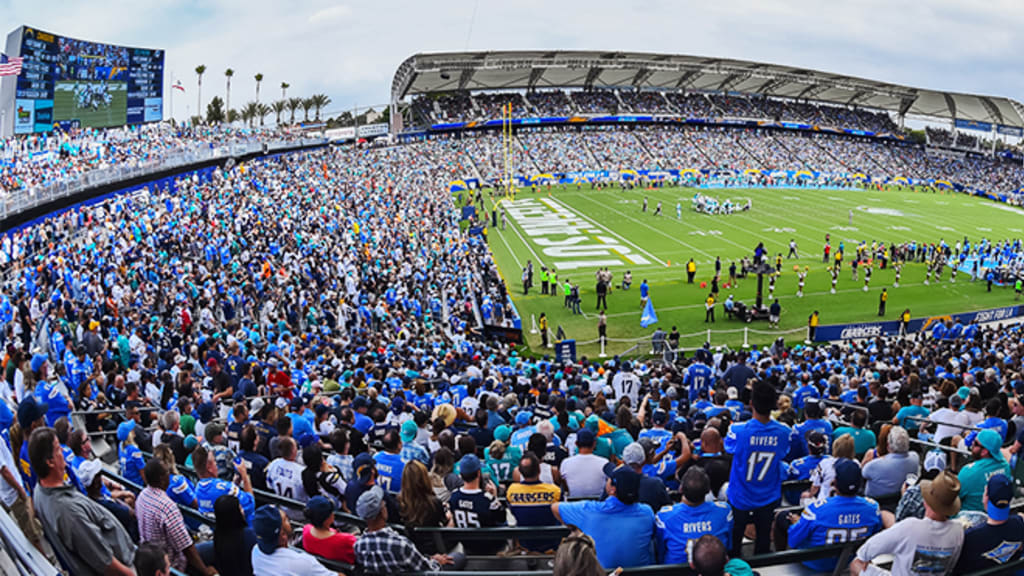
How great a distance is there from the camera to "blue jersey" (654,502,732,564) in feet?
15.3

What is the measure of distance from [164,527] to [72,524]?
28.2 inches

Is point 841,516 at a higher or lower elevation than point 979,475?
lower

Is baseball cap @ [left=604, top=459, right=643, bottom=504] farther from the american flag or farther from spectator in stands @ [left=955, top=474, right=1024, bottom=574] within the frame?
the american flag

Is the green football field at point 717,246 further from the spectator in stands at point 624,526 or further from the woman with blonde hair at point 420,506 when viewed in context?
the spectator in stands at point 624,526

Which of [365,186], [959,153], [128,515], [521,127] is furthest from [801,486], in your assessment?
[959,153]

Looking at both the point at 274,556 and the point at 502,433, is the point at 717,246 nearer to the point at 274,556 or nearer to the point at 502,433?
the point at 502,433

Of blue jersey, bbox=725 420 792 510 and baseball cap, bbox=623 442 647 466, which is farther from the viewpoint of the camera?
blue jersey, bbox=725 420 792 510

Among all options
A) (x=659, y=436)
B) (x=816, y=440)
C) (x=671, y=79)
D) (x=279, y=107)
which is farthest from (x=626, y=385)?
(x=279, y=107)

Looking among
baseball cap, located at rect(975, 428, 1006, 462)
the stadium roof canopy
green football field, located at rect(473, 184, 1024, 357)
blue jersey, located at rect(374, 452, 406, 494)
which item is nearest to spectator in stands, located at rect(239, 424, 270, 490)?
blue jersey, located at rect(374, 452, 406, 494)

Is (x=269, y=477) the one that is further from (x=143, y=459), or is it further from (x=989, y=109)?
(x=989, y=109)

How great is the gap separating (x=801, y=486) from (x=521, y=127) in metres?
78.7

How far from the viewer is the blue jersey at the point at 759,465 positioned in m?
5.43

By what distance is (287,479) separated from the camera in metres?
6.35

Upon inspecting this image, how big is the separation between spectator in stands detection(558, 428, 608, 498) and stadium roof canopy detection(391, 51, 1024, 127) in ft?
230
